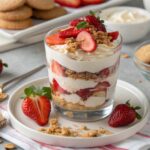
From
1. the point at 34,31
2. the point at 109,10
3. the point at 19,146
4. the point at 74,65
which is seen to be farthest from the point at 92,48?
the point at 109,10

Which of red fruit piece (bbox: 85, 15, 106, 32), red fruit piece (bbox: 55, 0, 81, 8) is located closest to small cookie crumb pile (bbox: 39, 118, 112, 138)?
red fruit piece (bbox: 85, 15, 106, 32)

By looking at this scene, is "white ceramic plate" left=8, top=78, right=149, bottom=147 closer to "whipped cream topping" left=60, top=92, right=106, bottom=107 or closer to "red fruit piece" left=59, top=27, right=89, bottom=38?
"whipped cream topping" left=60, top=92, right=106, bottom=107

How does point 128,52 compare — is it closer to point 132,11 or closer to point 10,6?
point 132,11

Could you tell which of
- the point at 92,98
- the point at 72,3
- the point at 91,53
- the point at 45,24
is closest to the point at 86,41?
the point at 91,53

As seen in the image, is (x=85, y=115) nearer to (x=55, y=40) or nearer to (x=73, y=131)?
(x=73, y=131)

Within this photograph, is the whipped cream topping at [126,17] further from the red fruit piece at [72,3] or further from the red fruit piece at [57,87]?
the red fruit piece at [57,87]
